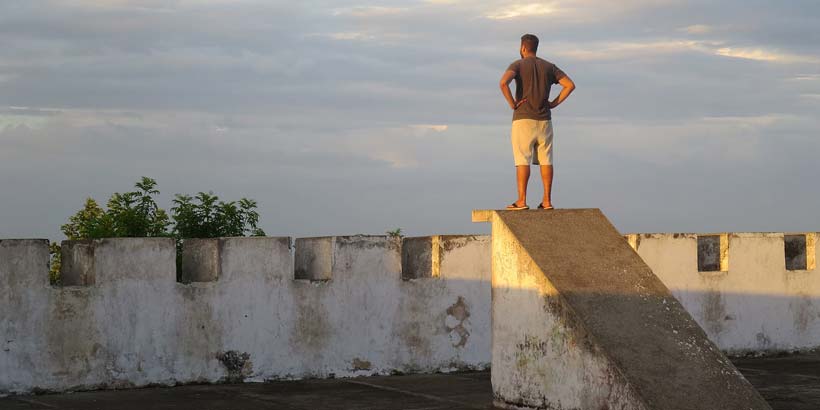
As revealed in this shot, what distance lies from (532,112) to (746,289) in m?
4.53

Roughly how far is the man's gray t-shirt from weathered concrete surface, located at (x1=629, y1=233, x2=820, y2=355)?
3.29 meters

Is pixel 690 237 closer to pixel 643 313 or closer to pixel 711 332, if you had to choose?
pixel 711 332

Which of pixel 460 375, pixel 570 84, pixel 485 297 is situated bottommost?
pixel 460 375

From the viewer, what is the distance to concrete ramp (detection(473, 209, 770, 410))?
7.50 m

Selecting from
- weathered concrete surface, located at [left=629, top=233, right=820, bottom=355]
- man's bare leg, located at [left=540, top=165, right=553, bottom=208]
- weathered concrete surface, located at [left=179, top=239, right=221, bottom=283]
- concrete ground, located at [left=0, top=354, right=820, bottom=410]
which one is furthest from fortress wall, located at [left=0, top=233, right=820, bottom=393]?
man's bare leg, located at [left=540, top=165, right=553, bottom=208]

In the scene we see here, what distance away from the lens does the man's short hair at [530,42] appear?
941 cm

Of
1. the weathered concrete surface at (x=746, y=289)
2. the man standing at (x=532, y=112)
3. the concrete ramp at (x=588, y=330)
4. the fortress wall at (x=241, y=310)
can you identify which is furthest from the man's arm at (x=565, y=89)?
the weathered concrete surface at (x=746, y=289)

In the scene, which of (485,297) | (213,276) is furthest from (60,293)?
(485,297)

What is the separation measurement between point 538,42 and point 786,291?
5.04 meters

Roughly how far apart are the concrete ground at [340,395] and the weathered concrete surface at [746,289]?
1.63 m

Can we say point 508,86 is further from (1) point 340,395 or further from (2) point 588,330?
(1) point 340,395

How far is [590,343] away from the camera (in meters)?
7.69

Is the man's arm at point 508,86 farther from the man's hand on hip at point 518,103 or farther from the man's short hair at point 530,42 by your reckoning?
the man's short hair at point 530,42

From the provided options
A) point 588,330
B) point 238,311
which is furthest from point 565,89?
point 238,311
